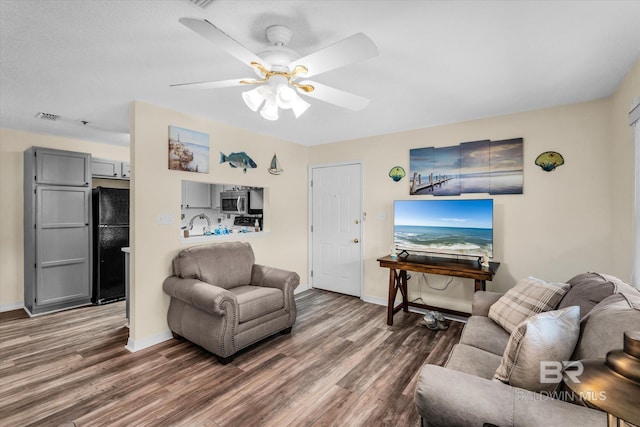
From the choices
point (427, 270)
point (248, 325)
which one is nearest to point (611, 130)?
point (427, 270)

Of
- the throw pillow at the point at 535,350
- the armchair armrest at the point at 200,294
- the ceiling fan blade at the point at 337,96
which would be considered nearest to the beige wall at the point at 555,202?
the throw pillow at the point at 535,350

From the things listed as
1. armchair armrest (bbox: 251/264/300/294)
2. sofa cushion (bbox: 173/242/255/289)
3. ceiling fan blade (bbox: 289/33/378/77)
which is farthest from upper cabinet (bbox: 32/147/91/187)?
ceiling fan blade (bbox: 289/33/378/77)

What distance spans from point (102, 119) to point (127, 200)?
133 centimetres

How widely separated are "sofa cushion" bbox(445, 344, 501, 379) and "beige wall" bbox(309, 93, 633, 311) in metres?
1.57

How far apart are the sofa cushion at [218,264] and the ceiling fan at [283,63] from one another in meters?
1.79

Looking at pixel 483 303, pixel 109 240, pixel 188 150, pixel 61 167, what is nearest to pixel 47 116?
pixel 61 167

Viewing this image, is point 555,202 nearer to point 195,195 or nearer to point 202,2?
point 202,2

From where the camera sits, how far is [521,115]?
124 inches

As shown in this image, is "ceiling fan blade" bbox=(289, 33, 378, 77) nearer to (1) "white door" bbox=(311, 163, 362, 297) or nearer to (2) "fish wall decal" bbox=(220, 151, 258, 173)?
(2) "fish wall decal" bbox=(220, 151, 258, 173)

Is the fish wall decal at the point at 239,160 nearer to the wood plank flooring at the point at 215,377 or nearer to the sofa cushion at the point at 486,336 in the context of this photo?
the wood plank flooring at the point at 215,377

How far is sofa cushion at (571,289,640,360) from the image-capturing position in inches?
45.1

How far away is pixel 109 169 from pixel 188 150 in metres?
2.06

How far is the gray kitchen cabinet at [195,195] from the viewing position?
5.04 metres

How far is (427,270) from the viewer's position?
3121 mm
